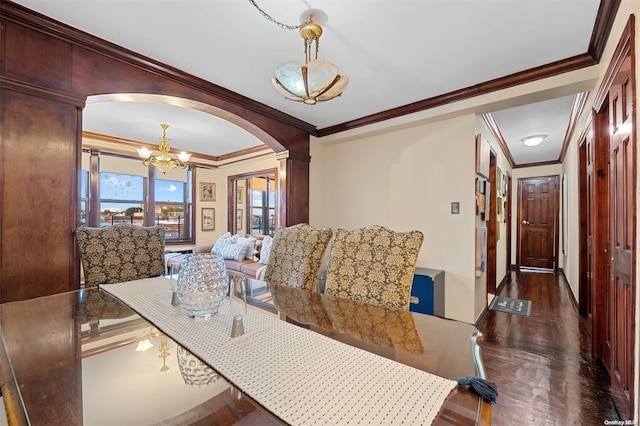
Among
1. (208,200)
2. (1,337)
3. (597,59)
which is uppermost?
(597,59)

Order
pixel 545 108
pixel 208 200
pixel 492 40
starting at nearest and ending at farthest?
pixel 492 40 → pixel 545 108 → pixel 208 200

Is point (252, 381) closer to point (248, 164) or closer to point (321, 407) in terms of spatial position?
point (321, 407)

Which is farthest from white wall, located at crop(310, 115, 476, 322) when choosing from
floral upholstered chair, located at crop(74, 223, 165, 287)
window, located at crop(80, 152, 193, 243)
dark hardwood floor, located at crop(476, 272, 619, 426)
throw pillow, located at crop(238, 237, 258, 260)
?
window, located at crop(80, 152, 193, 243)

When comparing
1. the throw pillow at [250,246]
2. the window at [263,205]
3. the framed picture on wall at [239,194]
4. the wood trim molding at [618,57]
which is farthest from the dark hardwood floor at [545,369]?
the framed picture on wall at [239,194]

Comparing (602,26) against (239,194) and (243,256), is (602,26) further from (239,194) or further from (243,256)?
(239,194)

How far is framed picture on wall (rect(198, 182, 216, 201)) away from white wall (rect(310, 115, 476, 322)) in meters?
3.28

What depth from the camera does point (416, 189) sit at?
3.20 meters

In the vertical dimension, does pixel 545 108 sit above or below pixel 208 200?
above

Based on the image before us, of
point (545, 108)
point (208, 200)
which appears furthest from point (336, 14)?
point (208, 200)

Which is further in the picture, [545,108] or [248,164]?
[248,164]

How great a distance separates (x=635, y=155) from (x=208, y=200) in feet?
20.6

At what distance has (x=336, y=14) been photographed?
171cm

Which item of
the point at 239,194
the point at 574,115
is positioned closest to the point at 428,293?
the point at 574,115

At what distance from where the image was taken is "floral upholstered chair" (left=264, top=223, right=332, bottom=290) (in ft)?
6.09
